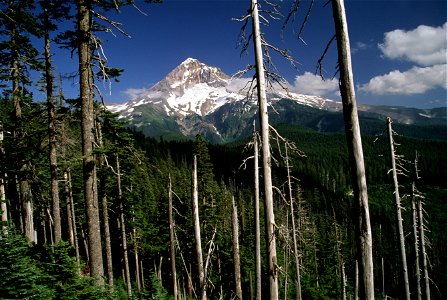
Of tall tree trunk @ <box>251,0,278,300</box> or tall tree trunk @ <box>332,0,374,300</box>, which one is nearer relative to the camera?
tall tree trunk @ <box>332,0,374,300</box>

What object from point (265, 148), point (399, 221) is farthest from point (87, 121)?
point (399, 221)

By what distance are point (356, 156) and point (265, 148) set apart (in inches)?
112

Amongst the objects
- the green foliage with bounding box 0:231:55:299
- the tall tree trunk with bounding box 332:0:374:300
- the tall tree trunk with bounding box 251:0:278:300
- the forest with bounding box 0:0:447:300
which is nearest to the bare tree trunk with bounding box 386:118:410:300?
the forest with bounding box 0:0:447:300

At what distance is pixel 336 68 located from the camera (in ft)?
16.9

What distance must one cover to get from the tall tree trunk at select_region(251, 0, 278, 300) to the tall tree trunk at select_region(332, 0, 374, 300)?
272 centimetres

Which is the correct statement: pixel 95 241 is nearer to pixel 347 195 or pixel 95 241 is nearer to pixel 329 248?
pixel 329 248

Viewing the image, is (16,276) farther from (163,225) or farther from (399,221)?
(163,225)

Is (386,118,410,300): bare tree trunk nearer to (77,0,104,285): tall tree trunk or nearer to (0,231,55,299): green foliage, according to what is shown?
(77,0,104,285): tall tree trunk

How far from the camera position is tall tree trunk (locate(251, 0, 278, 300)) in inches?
297

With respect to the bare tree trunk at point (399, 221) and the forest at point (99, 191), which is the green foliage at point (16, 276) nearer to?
the forest at point (99, 191)

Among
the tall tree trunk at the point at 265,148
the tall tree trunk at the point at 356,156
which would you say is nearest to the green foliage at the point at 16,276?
the tall tree trunk at the point at 265,148

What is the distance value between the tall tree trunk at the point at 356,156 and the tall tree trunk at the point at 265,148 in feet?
8.94

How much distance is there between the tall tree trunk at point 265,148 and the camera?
7543mm

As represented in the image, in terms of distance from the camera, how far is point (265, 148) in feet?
25.1
